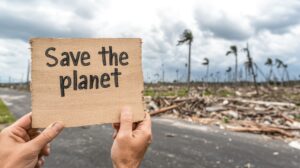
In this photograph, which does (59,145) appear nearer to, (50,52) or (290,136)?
(290,136)

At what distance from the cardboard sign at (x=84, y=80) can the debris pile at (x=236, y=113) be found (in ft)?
47.5

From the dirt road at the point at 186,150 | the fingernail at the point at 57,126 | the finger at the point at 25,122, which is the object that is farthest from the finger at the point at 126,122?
the dirt road at the point at 186,150

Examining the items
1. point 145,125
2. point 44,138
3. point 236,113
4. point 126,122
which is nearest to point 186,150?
point 236,113

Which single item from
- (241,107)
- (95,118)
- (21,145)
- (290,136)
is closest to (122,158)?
(95,118)

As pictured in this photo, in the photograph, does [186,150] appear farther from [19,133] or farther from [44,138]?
[44,138]

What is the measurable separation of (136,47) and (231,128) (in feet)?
48.7

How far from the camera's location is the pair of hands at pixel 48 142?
162cm

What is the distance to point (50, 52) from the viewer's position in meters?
1.81

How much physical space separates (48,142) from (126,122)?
35cm

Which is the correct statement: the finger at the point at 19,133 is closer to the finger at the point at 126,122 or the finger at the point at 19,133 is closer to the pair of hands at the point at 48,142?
the pair of hands at the point at 48,142

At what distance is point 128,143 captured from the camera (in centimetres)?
165

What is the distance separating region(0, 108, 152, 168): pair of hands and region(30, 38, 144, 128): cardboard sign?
0.08 meters

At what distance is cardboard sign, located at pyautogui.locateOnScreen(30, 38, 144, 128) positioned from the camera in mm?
1798

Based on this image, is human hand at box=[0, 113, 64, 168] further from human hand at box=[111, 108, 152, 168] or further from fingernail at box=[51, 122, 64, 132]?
human hand at box=[111, 108, 152, 168]
